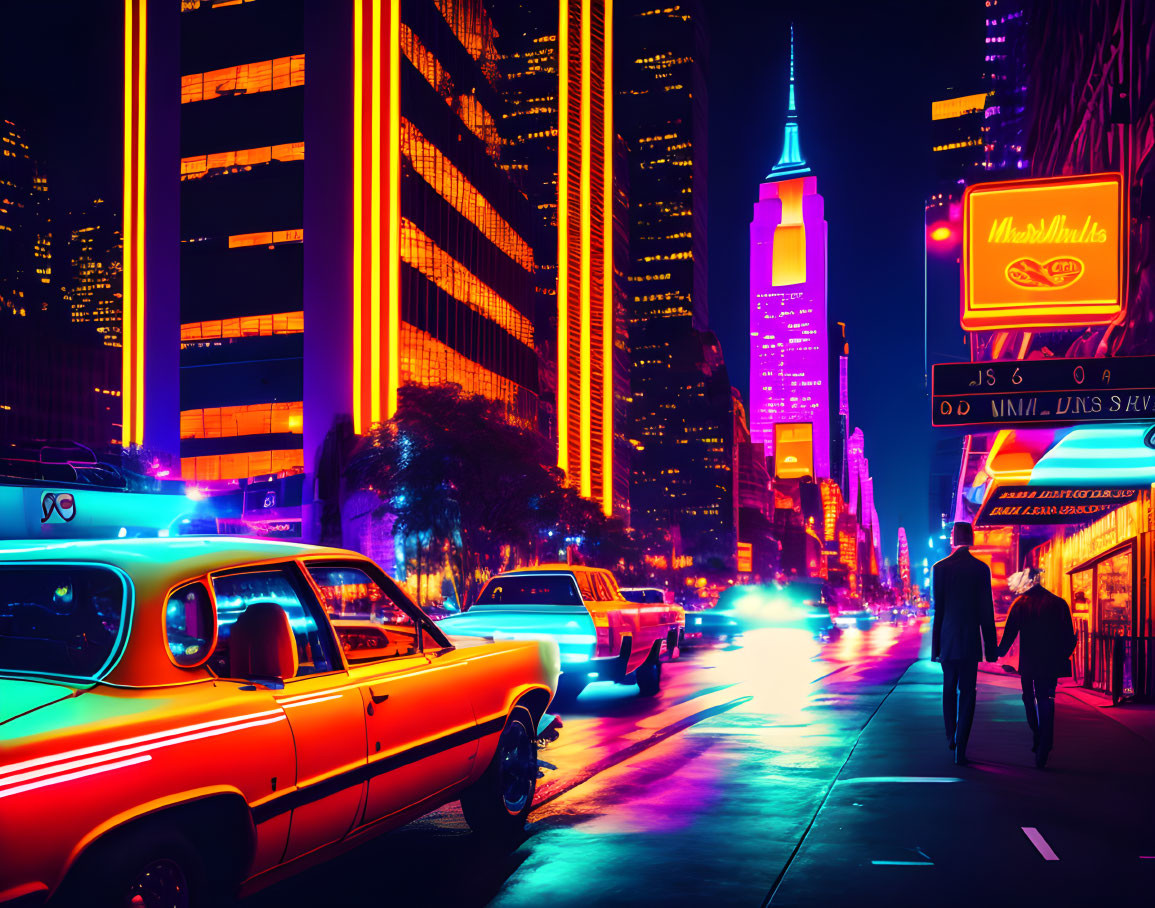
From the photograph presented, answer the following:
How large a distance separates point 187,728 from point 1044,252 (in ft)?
Result: 50.5

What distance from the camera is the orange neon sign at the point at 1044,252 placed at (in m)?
15.9

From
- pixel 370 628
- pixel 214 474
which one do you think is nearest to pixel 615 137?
pixel 214 474

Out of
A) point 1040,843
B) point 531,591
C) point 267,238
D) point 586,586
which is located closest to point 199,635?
point 1040,843

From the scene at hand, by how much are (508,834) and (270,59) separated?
60.9m

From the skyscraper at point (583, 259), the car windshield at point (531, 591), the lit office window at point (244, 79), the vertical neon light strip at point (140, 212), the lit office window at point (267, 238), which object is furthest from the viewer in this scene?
the skyscraper at point (583, 259)

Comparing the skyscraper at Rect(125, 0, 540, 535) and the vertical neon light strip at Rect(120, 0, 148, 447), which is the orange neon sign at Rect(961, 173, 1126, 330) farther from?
the vertical neon light strip at Rect(120, 0, 148, 447)

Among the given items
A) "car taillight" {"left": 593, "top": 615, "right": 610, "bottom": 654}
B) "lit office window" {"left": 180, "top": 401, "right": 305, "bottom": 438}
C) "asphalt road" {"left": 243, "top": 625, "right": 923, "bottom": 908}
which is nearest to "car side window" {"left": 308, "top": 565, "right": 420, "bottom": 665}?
"asphalt road" {"left": 243, "top": 625, "right": 923, "bottom": 908}

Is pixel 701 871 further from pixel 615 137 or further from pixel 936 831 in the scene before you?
pixel 615 137

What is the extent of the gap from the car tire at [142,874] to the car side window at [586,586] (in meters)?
10.6

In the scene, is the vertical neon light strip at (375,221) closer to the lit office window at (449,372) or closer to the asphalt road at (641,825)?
the lit office window at (449,372)

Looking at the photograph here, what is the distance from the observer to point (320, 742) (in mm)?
4793

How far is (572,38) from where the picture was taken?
107 meters

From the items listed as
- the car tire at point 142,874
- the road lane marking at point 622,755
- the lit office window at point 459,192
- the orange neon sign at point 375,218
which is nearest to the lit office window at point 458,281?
the orange neon sign at point 375,218

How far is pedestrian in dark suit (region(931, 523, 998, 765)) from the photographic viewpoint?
959 cm
